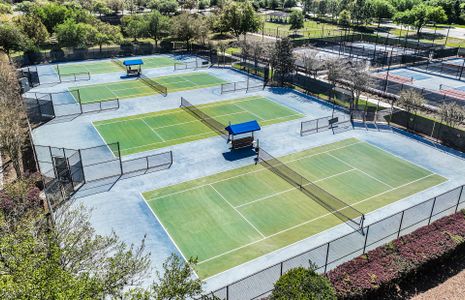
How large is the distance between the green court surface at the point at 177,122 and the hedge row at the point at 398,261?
1927 cm

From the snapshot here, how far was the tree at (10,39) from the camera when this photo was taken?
179ft

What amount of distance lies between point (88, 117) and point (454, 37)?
8703 centimetres

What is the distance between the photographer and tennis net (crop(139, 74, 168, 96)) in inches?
1831

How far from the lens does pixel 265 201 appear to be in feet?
80.9

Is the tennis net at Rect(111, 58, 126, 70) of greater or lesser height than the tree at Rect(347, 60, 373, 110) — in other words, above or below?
below

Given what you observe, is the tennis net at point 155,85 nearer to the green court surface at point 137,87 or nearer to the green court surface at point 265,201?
the green court surface at point 137,87

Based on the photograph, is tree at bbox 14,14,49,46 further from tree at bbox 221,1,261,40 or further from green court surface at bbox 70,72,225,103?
tree at bbox 221,1,261,40

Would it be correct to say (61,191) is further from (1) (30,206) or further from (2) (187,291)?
(2) (187,291)

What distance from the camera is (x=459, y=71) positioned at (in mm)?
56406

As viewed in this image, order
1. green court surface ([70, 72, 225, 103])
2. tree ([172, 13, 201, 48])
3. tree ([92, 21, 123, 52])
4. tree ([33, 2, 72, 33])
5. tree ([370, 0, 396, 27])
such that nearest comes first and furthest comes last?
green court surface ([70, 72, 225, 103]) → tree ([172, 13, 201, 48]) → tree ([92, 21, 123, 52]) → tree ([33, 2, 72, 33]) → tree ([370, 0, 396, 27])

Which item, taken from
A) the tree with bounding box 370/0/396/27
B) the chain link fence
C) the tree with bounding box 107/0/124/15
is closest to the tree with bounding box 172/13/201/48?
the tree with bounding box 107/0/124/15

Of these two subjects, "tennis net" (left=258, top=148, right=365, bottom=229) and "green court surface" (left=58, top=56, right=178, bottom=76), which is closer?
"tennis net" (left=258, top=148, right=365, bottom=229)

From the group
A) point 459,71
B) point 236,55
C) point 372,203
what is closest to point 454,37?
point 459,71

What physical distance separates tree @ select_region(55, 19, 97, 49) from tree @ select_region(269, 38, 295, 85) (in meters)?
34.0
